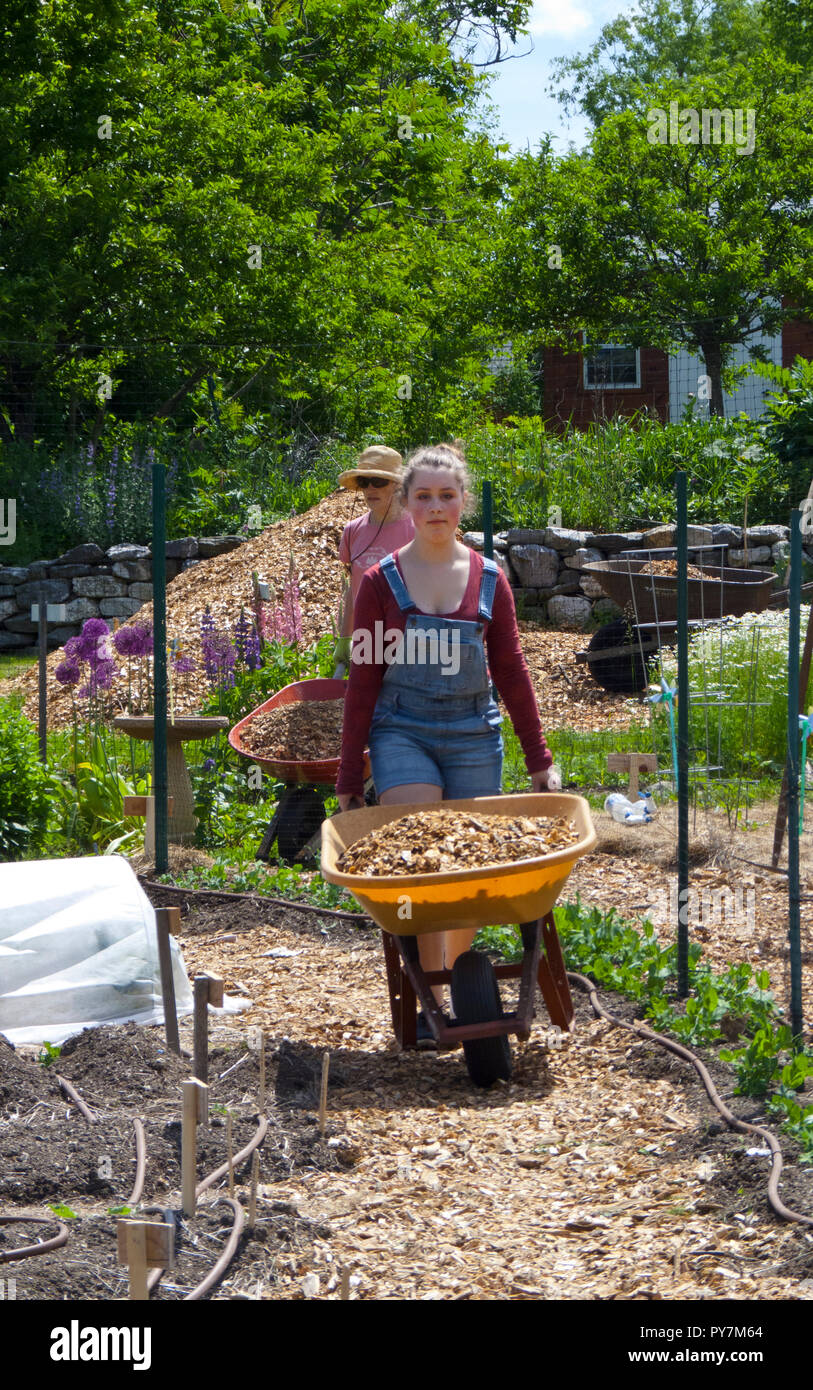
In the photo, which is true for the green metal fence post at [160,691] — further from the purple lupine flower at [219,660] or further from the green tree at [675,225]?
the green tree at [675,225]

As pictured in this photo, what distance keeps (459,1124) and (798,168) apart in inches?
523

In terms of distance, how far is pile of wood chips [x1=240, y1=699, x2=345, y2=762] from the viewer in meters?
5.84

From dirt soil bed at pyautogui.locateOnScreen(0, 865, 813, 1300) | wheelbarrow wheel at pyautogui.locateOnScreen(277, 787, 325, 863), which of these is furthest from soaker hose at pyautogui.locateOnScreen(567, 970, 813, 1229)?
wheelbarrow wheel at pyautogui.locateOnScreen(277, 787, 325, 863)

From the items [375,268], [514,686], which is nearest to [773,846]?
[514,686]

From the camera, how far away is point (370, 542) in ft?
16.9

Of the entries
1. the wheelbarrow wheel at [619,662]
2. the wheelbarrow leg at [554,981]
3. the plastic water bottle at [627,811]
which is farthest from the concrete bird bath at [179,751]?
the wheelbarrow wheel at [619,662]

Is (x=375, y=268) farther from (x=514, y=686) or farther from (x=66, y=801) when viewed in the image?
(x=514, y=686)

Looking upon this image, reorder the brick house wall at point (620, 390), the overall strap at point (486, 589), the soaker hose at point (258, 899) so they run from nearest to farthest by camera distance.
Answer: the overall strap at point (486, 589)
the soaker hose at point (258, 899)
the brick house wall at point (620, 390)

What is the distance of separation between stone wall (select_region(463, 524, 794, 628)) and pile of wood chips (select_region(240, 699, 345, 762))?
510 centimetres

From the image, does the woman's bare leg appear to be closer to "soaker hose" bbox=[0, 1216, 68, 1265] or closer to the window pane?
"soaker hose" bbox=[0, 1216, 68, 1265]

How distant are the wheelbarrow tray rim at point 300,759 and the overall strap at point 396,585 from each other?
5.55 feet

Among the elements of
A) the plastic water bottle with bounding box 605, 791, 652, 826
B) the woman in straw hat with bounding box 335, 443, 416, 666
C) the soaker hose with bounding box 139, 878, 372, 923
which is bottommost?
the soaker hose with bounding box 139, 878, 372, 923

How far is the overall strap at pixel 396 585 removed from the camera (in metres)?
3.55
